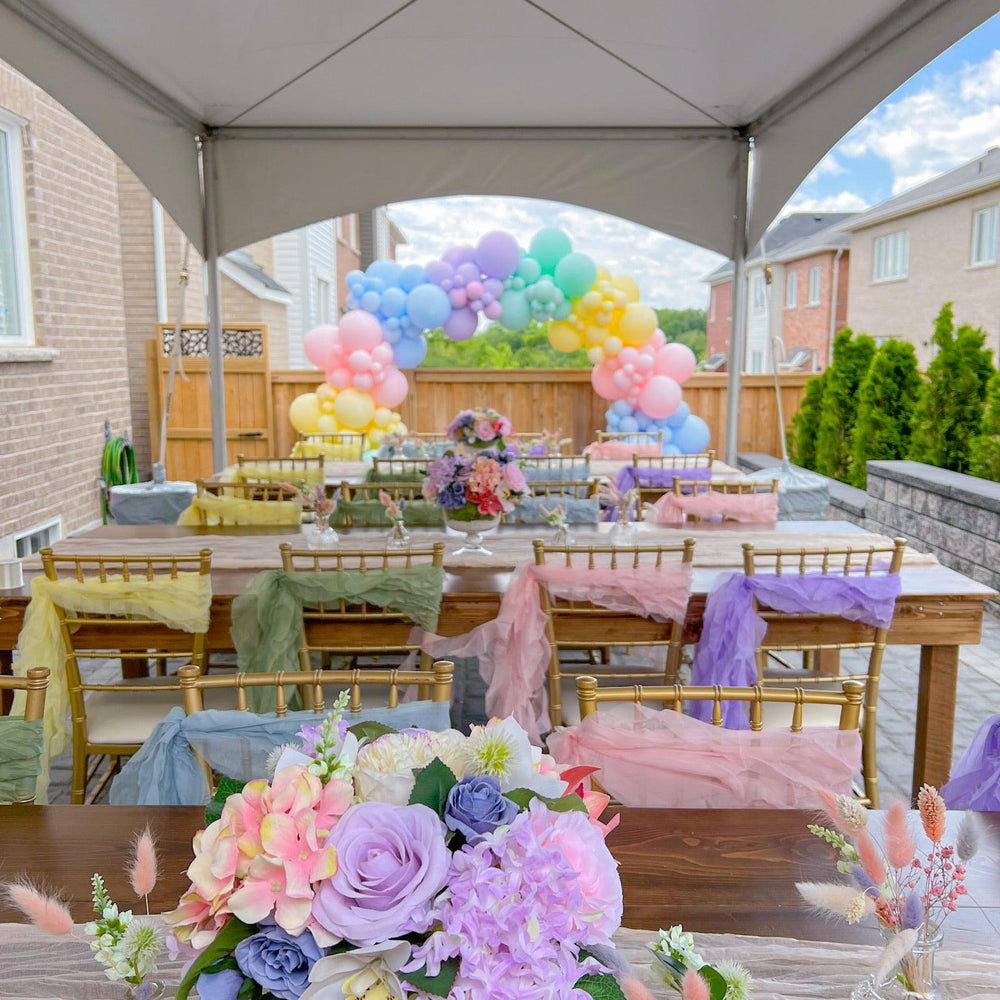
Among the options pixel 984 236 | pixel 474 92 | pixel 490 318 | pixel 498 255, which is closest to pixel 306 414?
pixel 490 318

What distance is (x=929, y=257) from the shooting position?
54.1 feet

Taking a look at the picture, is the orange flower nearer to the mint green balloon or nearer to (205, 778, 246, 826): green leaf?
(205, 778, 246, 826): green leaf

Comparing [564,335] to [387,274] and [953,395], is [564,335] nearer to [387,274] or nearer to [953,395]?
[387,274]

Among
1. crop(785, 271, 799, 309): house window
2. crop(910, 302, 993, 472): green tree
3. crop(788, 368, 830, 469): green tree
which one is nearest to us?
crop(910, 302, 993, 472): green tree

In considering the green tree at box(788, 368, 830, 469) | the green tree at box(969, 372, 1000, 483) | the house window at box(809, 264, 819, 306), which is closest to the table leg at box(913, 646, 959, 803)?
the green tree at box(969, 372, 1000, 483)

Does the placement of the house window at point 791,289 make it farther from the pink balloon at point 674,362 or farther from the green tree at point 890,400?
the pink balloon at point 674,362

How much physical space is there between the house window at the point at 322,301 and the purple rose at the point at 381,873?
14.7 meters

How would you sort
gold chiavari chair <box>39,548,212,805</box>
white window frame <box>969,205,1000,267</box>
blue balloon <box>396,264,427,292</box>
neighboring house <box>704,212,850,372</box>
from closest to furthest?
gold chiavari chair <box>39,548,212,805</box>
blue balloon <box>396,264,427,292</box>
white window frame <box>969,205,1000,267</box>
neighboring house <box>704,212,850,372</box>

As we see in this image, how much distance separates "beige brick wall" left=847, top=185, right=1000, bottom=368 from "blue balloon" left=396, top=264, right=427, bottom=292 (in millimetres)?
8221

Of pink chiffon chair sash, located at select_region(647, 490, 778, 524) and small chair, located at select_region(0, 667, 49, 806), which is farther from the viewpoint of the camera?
pink chiffon chair sash, located at select_region(647, 490, 778, 524)

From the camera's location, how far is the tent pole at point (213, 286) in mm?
5391

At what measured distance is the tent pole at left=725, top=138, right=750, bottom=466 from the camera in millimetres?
5500

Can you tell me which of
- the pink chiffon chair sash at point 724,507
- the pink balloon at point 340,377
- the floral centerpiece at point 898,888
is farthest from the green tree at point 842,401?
the floral centerpiece at point 898,888

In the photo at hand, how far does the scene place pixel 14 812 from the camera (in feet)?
4.94
